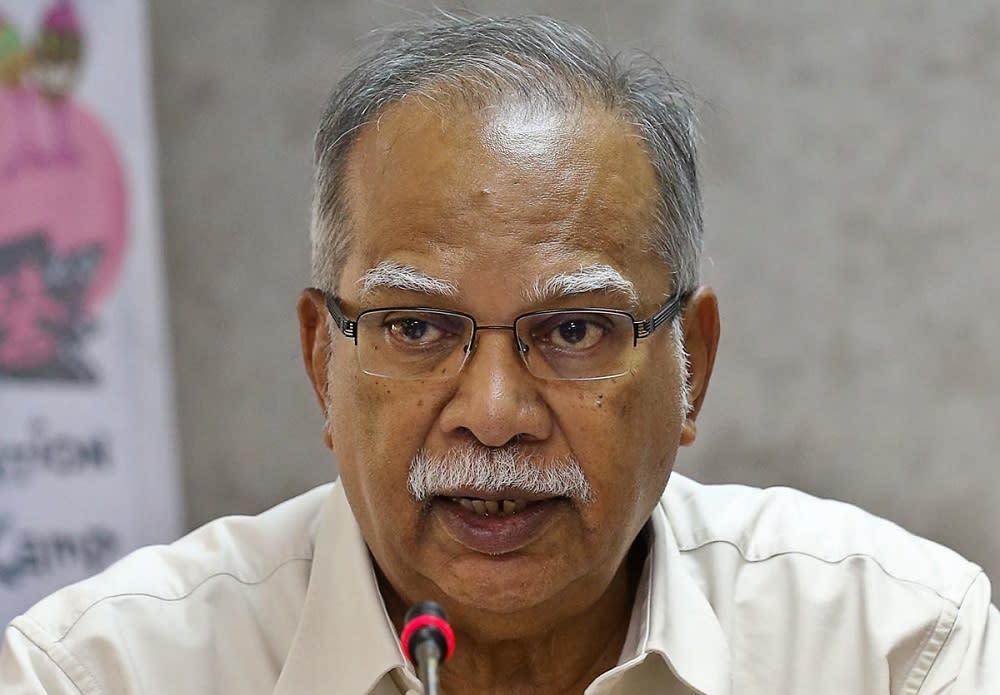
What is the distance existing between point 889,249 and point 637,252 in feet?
5.16

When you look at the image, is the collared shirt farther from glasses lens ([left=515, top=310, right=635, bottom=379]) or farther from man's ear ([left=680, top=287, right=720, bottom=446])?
glasses lens ([left=515, top=310, right=635, bottom=379])

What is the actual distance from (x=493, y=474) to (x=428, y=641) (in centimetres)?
38

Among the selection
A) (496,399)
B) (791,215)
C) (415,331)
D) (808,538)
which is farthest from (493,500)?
(791,215)

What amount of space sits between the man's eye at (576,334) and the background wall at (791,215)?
4.86 ft

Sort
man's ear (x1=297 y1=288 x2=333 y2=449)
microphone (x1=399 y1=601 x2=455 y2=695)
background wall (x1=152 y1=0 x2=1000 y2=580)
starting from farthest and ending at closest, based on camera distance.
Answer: background wall (x1=152 y1=0 x2=1000 y2=580), man's ear (x1=297 y1=288 x2=333 y2=449), microphone (x1=399 y1=601 x2=455 y2=695)

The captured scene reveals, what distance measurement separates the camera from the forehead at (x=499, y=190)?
5.16 ft

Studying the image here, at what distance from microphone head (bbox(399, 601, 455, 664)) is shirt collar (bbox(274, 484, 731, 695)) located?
1.62 feet

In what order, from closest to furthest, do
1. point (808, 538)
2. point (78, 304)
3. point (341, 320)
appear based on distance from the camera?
point (341, 320), point (808, 538), point (78, 304)

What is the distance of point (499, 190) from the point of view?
158 centimetres

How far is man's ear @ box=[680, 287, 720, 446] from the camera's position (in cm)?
180

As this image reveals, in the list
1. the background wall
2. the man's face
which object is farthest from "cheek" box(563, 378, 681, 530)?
the background wall

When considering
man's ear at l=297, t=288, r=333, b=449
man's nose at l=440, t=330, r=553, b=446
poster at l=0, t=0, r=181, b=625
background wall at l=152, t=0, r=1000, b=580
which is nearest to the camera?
man's nose at l=440, t=330, r=553, b=446

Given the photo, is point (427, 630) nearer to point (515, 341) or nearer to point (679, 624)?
point (515, 341)

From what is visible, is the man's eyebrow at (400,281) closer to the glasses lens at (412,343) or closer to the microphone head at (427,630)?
the glasses lens at (412,343)
